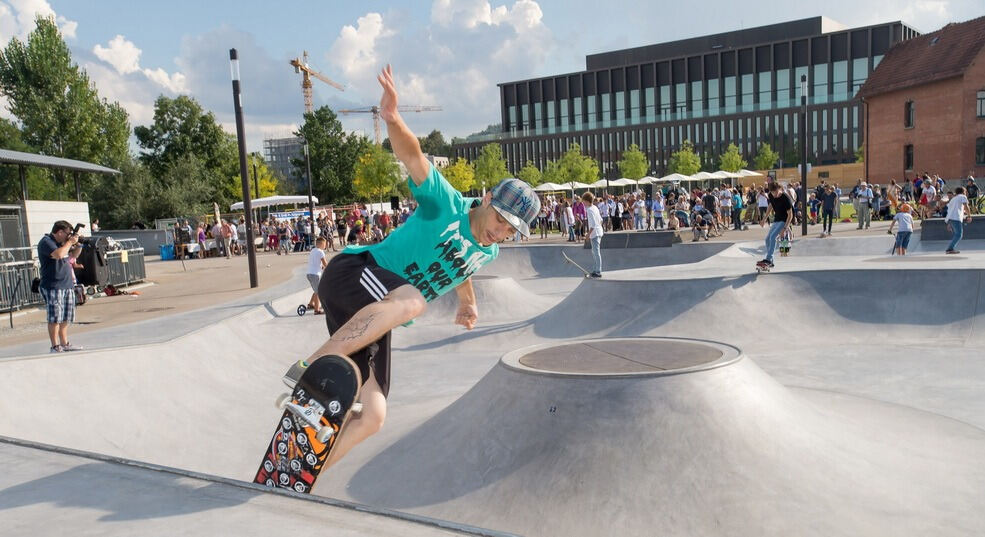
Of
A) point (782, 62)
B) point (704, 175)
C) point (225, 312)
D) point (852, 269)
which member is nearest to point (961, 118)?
point (704, 175)

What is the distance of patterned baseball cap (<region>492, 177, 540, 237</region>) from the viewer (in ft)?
10.6

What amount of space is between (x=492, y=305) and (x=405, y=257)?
9.01m

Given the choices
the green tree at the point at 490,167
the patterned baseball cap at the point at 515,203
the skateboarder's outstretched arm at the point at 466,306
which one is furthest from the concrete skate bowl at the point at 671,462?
the green tree at the point at 490,167

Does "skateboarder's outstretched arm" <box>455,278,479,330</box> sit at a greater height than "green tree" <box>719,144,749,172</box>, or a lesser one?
lesser

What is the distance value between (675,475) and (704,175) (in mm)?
41655

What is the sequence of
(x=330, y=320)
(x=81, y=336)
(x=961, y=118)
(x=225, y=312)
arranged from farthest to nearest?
(x=961, y=118), (x=225, y=312), (x=81, y=336), (x=330, y=320)

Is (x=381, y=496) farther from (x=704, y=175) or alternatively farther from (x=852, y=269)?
(x=704, y=175)

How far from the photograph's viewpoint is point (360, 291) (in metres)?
3.22

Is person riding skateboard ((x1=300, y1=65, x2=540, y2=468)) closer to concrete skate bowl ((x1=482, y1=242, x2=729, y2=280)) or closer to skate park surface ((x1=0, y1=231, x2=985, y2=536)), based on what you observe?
skate park surface ((x1=0, y1=231, x2=985, y2=536))

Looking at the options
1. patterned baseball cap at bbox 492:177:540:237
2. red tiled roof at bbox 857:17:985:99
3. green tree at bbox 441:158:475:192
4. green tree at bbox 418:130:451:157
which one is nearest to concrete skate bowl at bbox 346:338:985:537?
patterned baseball cap at bbox 492:177:540:237

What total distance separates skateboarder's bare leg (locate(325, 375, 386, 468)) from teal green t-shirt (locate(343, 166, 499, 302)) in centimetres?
56

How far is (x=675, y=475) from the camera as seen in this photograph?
13.5 ft

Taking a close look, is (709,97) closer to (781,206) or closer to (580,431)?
(781,206)

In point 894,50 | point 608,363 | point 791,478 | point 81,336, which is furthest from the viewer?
point 894,50
